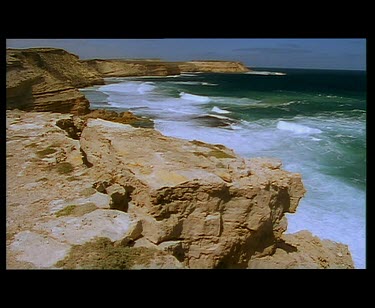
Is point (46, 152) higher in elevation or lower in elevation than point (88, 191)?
higher

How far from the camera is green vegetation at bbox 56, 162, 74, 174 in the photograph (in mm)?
5277

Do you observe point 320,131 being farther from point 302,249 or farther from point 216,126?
point 302,249

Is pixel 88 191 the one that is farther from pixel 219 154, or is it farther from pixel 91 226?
pixel 219 154

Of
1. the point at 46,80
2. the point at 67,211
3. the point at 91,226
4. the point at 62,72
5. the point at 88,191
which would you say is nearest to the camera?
the point at 91,226

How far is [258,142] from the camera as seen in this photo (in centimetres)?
668

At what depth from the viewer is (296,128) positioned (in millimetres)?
7496

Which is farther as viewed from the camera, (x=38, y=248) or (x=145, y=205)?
(x=145, y=205)

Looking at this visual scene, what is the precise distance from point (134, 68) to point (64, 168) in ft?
9.79

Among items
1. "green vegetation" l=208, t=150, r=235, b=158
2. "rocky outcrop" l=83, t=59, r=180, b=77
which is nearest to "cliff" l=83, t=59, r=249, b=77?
"rocky outcrop" l=83, t=59, r=180, b=77

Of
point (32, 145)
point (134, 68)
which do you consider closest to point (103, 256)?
point (32, 145)

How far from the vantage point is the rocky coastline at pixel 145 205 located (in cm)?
413

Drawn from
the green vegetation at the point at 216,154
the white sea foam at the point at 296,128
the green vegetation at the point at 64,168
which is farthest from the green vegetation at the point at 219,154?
the white sea foam at the point at 296,128

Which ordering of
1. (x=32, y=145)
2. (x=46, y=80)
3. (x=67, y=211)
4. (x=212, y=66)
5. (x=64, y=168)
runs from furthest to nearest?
(x=46, y=80)
(x=212, y=66)
(x=32, y=145)
(x=64, y=168)
(x=67, y=211)
